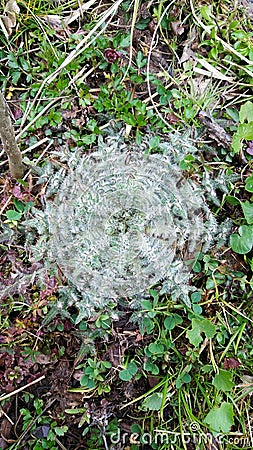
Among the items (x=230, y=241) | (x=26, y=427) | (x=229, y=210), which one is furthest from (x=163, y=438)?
(x=229, y=210)

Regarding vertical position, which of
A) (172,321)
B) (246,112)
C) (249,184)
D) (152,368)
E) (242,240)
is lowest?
(152,368)

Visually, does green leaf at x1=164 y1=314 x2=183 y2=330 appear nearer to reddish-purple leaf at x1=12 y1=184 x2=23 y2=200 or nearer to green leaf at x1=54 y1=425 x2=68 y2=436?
green leaf at x1=54 y1=425 x2=68 y2=436

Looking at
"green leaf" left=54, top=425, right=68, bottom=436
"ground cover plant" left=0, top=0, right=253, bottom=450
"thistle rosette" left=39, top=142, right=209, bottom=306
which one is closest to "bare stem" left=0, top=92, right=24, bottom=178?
"ground cover plant" left=0, top=0, right=253, bottom=450

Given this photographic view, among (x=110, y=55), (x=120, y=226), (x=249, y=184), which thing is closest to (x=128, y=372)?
(x=120, y=226)

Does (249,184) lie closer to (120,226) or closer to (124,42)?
(120,226)

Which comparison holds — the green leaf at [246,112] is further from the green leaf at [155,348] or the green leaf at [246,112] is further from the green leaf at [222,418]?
the green leaf at [222,418]

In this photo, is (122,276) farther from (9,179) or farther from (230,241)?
(9,179)
